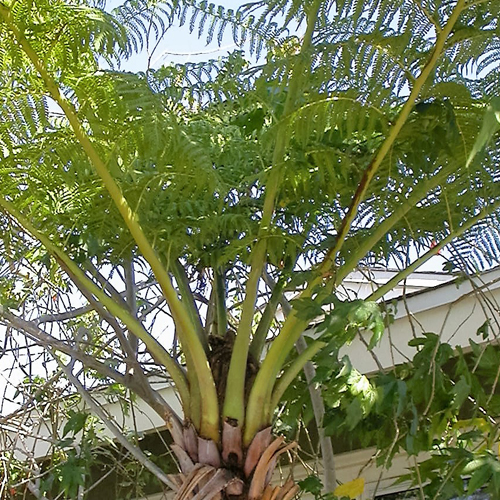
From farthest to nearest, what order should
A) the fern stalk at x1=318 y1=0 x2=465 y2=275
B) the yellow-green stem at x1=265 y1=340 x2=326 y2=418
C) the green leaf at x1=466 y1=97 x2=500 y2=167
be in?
1. the yellow-green stem at x1=265 y1=340 x2=326 y2=418
2. the fern stalk at x1=318 y1=0 x2=465 y2=275
3. the green leaf at x1=466 y1=97 x2=500 y2=167

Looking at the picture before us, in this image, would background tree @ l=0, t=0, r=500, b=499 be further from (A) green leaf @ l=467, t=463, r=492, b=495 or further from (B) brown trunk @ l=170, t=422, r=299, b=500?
(A) green leaf @ l=467, t=463, r=492, b=495

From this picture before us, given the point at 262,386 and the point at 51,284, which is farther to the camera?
the point at 51,284

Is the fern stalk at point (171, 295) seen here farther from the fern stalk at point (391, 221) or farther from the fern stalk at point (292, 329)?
the fern stalk at point (391, 221)

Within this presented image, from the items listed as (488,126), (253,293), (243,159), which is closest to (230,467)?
(253,293)

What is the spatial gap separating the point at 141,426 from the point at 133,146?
1767 millimetres

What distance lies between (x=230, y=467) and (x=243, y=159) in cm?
74

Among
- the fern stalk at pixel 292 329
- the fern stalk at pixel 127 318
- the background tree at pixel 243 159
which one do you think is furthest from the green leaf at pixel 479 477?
the fern stalk at pixel 127 318

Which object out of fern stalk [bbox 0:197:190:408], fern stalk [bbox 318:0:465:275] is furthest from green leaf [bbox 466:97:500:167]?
fern stalk [bbox 0:197:190:408]

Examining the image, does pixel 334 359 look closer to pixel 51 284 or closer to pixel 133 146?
pixel 133 146

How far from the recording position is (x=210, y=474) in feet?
4.90

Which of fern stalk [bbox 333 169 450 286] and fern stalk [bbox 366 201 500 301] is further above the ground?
fern stalk [bbox 333 169 450 286]

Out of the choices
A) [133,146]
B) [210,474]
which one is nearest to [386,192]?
[133,146]

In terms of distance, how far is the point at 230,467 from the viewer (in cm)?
154

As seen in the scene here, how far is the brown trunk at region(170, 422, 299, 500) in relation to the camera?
1491mm
